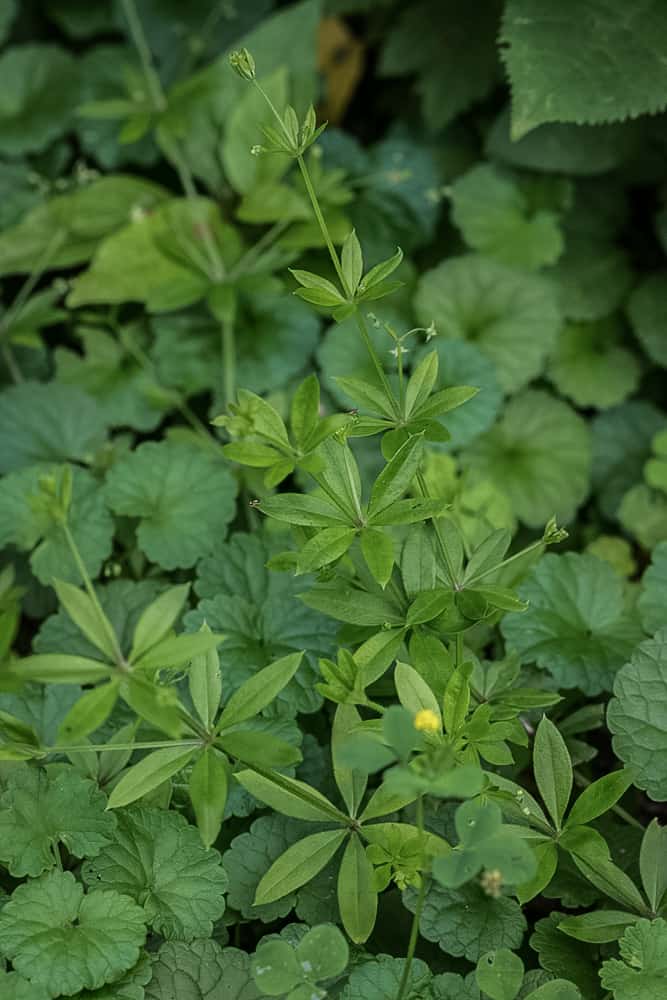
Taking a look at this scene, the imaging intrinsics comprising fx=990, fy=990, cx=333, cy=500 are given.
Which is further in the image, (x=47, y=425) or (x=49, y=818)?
(x=47, y=425)

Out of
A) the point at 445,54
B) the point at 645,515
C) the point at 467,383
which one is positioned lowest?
the point at 645,515

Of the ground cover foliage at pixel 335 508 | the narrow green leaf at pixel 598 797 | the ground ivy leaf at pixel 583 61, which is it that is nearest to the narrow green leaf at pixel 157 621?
the ground cover foliage at pixel 335 508

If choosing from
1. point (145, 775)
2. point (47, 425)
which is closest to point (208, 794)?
point (145, 775)

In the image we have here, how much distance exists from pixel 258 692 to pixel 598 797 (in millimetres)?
518

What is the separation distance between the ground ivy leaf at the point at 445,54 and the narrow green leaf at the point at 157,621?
Result: 2.05 meters

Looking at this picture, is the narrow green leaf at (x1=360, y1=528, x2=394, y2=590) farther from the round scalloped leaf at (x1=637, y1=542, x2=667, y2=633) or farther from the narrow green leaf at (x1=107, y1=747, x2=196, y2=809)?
the round scalloped leaf at (x1=637, y1=542, x2=667, y2=633)

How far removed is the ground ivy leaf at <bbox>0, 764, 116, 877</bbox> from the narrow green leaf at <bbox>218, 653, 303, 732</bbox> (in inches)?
12.4

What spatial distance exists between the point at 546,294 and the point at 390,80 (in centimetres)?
110

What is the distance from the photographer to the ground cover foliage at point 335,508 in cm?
138

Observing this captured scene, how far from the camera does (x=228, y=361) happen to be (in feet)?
7.85

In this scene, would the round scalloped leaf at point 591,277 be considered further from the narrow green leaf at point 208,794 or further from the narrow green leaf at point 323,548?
the narrow green leaf at point 208,794

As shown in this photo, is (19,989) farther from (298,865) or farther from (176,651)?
(176,651)

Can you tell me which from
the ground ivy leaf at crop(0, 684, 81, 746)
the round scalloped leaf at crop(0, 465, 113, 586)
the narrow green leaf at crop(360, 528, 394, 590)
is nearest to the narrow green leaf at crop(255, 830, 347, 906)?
the narrow green leaf at crop(360, 528, 394, 590)

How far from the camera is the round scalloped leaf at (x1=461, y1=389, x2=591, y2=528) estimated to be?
241 centimetres
